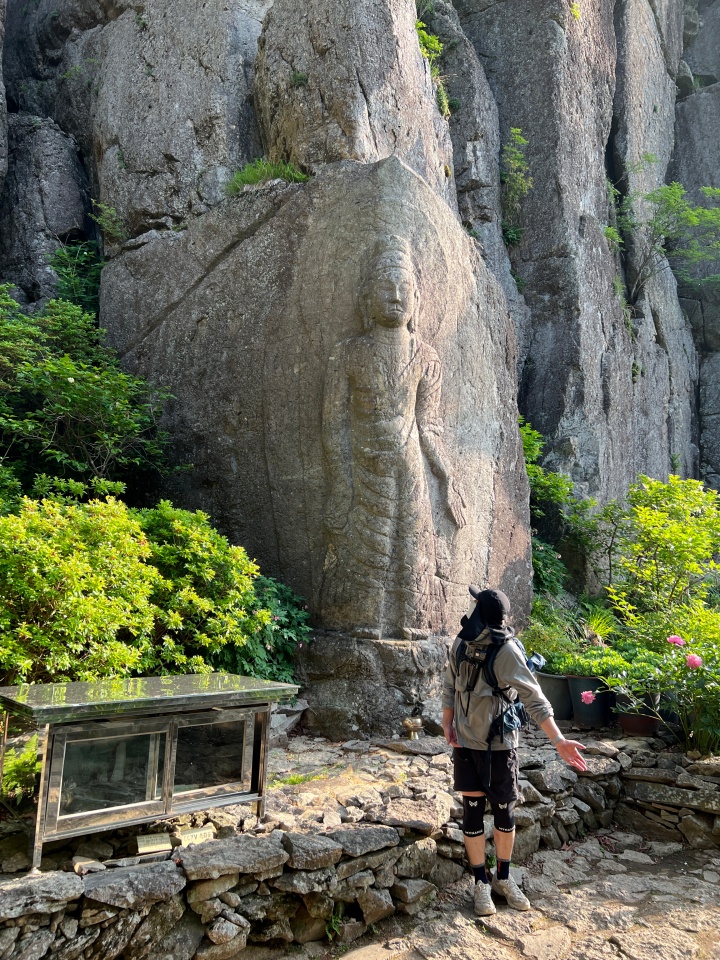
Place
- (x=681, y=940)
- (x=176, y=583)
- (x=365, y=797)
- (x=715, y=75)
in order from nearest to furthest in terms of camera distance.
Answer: (x=681, y=940) → (x=365, y=797) → (x=176, y=583) → (x=715, y=75)

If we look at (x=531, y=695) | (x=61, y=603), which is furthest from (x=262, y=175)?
(x=531, y=695)

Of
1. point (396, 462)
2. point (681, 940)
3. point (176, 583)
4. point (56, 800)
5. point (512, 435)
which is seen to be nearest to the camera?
point (56, 800)

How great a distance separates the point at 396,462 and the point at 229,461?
177 centimetres

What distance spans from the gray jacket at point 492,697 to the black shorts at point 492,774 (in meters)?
0.06

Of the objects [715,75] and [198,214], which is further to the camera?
[715,75]

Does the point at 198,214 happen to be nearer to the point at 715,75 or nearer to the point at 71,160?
the point at 71,160

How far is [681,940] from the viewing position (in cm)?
363

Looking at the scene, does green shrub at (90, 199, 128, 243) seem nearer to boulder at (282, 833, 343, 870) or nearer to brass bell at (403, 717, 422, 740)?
brass bell at (403, 717, 422, 740)

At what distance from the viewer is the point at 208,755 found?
358 centimetres

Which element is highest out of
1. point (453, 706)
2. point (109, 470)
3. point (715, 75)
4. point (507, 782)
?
point (715, 75)

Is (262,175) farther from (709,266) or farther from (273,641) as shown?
(709,266)

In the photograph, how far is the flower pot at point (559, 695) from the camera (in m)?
6.64

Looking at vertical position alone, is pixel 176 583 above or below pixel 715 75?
below

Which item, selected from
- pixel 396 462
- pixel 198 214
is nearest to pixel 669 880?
pixel 396 462
